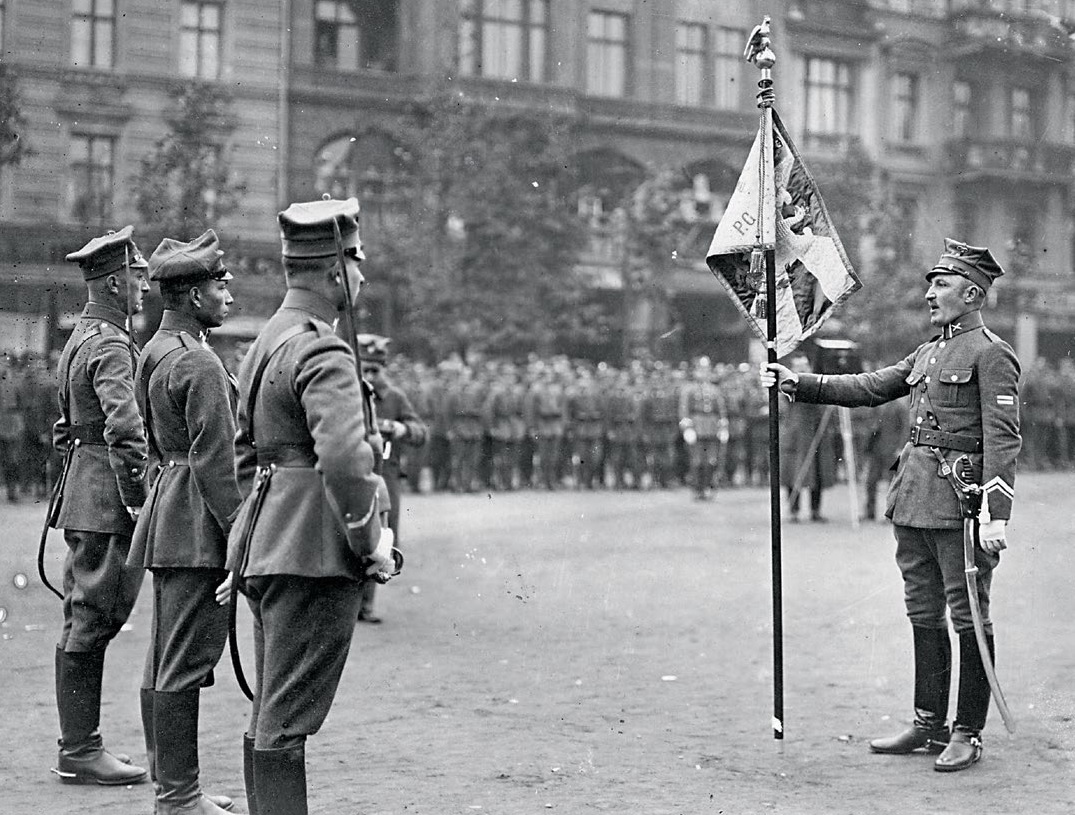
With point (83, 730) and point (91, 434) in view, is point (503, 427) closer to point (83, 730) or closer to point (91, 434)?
point (91, 434)

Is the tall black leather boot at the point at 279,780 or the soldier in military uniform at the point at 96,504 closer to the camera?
the tall black leather boot at the point at 279,780

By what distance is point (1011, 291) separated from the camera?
90.3 ft

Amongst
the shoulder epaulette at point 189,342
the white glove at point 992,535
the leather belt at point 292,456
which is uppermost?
the shoulder epaulette at point 189,342

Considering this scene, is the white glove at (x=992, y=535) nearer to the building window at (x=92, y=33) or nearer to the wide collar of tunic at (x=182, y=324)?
the wide collar of tunic at (x=182, y=324)

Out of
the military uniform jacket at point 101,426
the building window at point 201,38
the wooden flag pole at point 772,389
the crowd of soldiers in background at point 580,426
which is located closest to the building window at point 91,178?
the building window at point 201,38

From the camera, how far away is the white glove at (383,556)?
397 cm

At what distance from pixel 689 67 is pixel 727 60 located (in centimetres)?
86

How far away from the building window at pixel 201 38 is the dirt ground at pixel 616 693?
12387 millimetres

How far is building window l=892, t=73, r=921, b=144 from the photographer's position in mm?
28578

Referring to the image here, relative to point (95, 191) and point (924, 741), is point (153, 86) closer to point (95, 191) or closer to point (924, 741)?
point (95, 191)

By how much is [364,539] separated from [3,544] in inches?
406

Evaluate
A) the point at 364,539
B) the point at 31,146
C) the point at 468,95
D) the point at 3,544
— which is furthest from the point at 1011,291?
the point at 364,539

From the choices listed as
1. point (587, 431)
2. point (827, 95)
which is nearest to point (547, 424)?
point (587, 431)

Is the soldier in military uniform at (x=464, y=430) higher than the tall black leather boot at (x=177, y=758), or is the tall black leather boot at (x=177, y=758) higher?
the soldier in military uniform at (x=464, y=430)
